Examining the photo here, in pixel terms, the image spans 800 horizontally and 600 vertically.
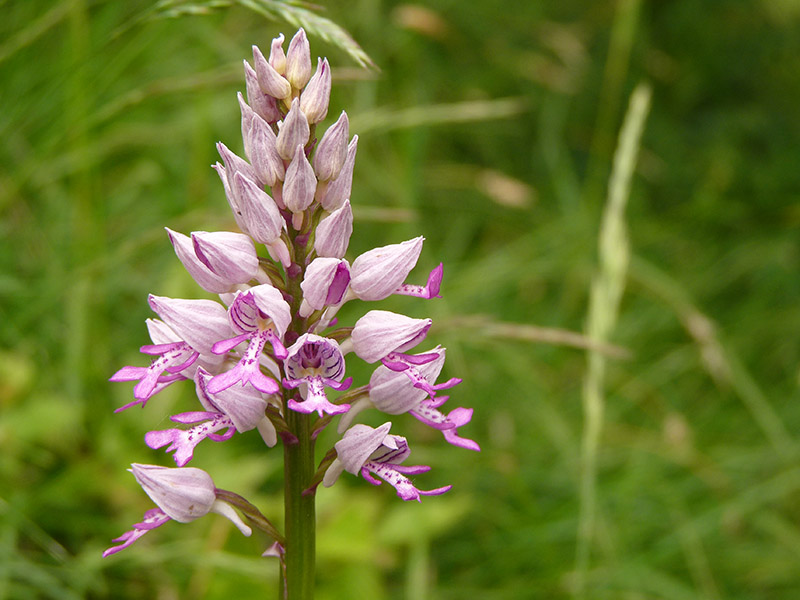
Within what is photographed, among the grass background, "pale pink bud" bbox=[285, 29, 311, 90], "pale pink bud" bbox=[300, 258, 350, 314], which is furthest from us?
the grass background

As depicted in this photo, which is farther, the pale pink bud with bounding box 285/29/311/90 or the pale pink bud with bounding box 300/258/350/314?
the pale pink bud with bounding box 285/29/311/90

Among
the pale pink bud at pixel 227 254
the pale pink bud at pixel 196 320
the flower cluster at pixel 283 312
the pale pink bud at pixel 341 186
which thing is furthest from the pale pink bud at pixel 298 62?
the pale pink bud at pixel 196 320

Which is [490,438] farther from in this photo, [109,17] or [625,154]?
[109,17]

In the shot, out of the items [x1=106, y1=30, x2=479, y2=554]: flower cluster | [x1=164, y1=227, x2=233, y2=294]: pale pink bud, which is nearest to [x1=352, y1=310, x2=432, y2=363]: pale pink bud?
[x1=106, y1=30, x2=479, y2=554]: flower cluster

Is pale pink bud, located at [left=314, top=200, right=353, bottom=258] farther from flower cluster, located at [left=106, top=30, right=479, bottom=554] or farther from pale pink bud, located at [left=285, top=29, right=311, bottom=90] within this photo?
pale pink bud, located at [left=285, top=29, right=311, bottom=90]

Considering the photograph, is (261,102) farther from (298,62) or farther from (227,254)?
(227,254)

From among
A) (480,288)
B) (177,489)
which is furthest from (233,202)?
(480,288)

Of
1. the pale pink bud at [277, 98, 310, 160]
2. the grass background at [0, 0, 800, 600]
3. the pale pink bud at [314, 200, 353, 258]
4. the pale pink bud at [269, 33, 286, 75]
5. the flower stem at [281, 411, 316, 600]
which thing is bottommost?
the flower stem at [281, 411, 316, 600]
